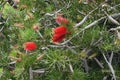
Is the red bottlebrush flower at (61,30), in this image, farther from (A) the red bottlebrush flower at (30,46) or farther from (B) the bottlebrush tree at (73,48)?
(A) the red bottlebrush flower at (30,46)

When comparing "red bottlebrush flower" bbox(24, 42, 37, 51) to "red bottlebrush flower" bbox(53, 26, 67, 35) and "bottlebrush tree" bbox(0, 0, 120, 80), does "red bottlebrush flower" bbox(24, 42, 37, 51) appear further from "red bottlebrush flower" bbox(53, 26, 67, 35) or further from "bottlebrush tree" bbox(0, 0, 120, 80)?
"red bottlebrush flower" bbox(53, 26, 67, 35)

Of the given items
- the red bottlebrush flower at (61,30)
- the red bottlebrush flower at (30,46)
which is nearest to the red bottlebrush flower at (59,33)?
the red bottlebrush flower at (61,30)

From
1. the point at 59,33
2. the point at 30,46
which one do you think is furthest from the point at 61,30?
the point at 30,46

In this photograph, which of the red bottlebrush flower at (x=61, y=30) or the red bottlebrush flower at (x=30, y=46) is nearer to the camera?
the red bottlebrush flower at (x=61, y=30)

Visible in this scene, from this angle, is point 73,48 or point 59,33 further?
point 73,48

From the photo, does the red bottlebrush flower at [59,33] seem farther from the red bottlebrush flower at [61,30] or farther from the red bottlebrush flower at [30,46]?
the red bottlebrush flower at [30,46]

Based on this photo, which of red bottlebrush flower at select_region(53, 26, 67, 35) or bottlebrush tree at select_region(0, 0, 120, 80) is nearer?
red bottlebrush flower at select_region(53, 26, 67, 35)

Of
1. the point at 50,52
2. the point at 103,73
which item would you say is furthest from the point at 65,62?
the point at 103,73

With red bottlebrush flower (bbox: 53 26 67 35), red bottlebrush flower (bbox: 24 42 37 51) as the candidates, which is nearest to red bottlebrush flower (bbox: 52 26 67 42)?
red bottlebrush flower (bbox: 53 26 67 35)

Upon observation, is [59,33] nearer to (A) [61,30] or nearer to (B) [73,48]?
(A) [61,30]
